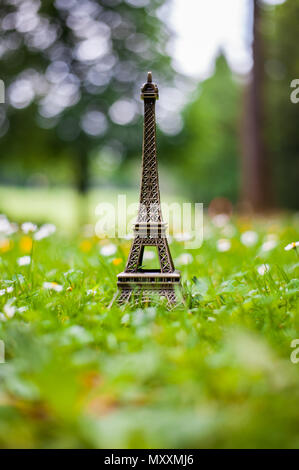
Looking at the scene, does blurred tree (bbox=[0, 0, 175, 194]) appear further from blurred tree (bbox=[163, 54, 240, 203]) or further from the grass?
blurred tree (bbox=[163, 54, 240, 203])

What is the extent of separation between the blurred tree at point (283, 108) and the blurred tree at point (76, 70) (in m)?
7.07

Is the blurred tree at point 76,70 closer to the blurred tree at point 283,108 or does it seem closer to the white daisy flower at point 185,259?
the blurred tree at point 283,108

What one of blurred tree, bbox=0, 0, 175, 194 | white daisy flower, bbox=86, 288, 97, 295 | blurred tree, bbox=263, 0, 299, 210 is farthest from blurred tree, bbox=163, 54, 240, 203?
white daisy flower, bbox=86, 288, 97, 295

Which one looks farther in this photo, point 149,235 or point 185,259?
point 185,259

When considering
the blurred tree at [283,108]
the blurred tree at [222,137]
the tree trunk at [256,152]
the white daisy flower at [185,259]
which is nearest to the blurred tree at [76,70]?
the tree trunk at [256,152]

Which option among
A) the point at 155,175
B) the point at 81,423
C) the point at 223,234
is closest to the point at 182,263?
the point at 155,175

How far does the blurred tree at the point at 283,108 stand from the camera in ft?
56.7

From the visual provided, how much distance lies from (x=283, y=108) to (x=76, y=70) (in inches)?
398

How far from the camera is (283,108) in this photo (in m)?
17.9

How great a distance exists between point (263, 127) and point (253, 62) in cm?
169

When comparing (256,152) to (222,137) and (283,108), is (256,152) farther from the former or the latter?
(222,137)
